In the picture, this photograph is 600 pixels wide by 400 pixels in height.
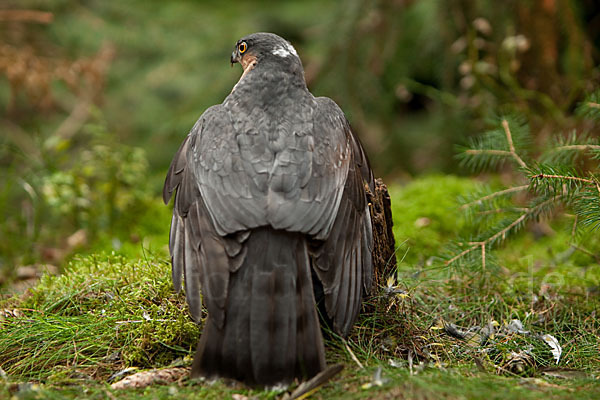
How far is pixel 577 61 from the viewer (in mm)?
5375

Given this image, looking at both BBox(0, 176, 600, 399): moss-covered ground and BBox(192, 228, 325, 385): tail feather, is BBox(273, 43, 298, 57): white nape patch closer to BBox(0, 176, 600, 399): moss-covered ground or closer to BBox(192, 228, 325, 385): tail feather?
BBox(192, 228, 325, 385): tail feather

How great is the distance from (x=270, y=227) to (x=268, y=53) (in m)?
1.27

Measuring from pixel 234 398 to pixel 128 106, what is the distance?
6.48 metres

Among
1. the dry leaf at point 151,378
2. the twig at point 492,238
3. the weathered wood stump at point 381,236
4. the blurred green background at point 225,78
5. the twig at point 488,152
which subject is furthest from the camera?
the blurred green background at point 225,78

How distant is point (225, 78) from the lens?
20.6 feet

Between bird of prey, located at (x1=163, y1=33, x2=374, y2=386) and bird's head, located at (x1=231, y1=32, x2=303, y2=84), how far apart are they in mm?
15

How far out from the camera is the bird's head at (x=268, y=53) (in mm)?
3428

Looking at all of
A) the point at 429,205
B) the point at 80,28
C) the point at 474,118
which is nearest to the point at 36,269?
the point at 429,205

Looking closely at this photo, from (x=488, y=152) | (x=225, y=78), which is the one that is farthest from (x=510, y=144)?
(x=225, y=78)

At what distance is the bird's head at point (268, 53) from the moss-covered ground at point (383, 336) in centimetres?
140

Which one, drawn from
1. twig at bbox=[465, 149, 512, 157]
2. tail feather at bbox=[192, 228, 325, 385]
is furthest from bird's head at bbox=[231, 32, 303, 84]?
twig at bbox=[465, 149, 512, 157]

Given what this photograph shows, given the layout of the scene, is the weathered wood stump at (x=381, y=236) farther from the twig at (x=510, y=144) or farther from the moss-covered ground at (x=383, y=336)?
the twig at (x=510, y=144)

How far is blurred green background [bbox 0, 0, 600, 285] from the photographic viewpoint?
209 inches

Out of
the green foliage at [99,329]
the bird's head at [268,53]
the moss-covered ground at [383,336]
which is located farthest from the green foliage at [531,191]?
the green foliage at [99,329]
